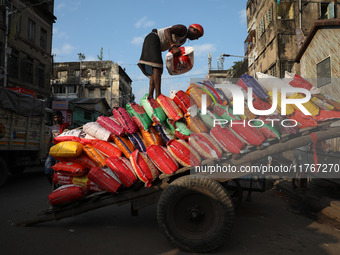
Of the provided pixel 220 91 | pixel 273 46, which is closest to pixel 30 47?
pixel 273 46

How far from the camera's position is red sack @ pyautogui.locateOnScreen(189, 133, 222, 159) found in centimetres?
300

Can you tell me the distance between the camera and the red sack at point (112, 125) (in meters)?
3.60

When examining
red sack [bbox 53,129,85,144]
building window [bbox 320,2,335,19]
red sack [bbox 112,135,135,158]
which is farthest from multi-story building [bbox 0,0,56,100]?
building window [bbox 320,2,335,19]

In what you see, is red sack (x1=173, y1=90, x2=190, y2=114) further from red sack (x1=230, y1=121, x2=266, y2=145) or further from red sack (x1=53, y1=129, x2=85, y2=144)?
red sack (x1=53, y1=129, x2=85, y2=144)

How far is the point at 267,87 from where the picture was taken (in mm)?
3572

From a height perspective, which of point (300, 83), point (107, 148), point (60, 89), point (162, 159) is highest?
point (60, 89)

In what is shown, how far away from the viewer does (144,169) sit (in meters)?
3.17

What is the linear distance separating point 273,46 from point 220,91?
56.3ft

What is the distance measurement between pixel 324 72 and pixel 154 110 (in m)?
10.0

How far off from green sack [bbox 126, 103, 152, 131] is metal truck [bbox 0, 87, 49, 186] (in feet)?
14.1

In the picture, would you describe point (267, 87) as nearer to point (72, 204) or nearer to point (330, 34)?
point (72, 204)

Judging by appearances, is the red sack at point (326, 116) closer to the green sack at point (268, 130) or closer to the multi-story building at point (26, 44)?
the green sack at point (268, 130)

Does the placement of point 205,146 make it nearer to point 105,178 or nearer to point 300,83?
point 105,178

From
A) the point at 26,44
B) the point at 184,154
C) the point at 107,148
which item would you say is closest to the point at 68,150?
the point at 107,148
